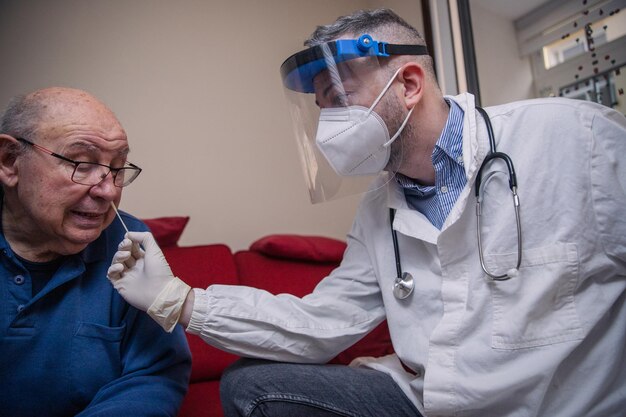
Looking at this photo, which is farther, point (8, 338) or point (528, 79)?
point (528, 79)

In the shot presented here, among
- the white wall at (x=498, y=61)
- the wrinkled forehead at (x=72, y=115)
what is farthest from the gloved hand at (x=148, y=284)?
the white wall at (x=498, y=61)

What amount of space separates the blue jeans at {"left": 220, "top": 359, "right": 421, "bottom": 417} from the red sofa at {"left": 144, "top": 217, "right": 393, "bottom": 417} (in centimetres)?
57

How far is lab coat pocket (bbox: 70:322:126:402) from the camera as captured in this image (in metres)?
1.02

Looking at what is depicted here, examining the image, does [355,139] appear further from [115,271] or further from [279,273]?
[279,273]

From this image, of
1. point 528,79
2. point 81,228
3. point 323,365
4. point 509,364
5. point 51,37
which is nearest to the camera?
point 509,364

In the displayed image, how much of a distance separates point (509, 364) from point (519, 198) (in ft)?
1.12

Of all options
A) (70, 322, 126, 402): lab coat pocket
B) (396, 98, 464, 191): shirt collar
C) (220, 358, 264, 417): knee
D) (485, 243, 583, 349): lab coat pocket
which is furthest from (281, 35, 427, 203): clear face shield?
(70, 322, 126, 402): lab coat pocket

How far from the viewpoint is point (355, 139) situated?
1.13 metres

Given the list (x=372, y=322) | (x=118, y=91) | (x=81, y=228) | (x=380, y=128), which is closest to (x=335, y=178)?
(x=380, y=128)

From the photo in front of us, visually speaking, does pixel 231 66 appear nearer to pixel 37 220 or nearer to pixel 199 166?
pixel 199 166

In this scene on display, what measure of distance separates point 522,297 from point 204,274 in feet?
4.03

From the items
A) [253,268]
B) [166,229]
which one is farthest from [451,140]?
[166,229]

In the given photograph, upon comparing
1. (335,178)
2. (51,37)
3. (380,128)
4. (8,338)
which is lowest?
(8,338)

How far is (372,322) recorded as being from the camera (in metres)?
1.22
